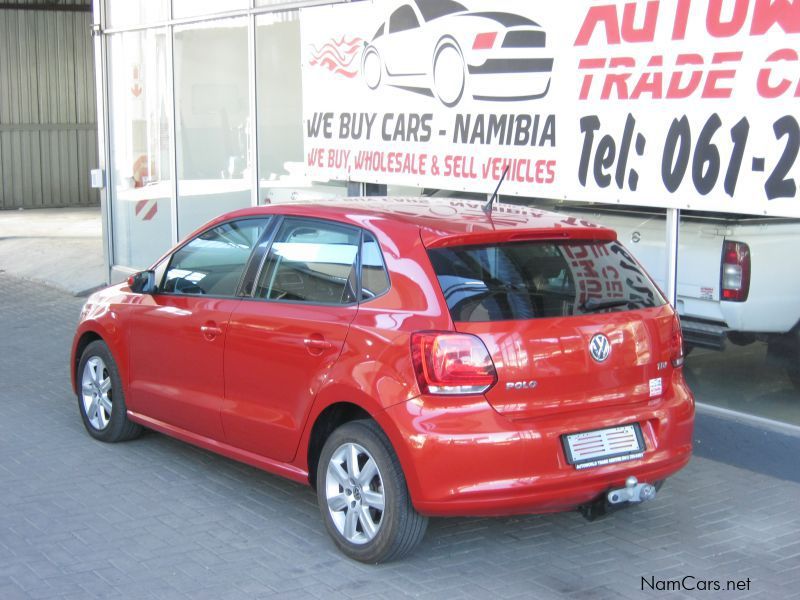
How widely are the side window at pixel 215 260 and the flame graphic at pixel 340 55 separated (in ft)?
12.2

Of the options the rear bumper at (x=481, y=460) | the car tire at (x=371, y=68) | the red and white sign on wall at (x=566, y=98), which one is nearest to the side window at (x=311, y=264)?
the rear bumper at (x=481, y=460)

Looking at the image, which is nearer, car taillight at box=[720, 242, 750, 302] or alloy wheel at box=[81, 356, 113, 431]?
car taillight at box=[720, 242, 750, 302]

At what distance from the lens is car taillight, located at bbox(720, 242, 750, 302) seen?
6.85 metres

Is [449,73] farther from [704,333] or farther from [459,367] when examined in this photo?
[459,367]

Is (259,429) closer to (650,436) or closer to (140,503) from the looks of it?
(140,503)

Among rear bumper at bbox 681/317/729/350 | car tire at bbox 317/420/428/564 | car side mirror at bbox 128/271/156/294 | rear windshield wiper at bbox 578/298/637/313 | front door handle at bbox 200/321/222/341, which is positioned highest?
rear windshield wiper at bbox 578/298/637/313

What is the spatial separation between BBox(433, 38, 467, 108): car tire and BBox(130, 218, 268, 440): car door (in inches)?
116

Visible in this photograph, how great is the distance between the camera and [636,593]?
4828 millimetres

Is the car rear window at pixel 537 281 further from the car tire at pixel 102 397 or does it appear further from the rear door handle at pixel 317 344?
the car tire at pixel 102 397

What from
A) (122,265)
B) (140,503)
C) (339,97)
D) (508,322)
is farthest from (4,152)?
(508,322)

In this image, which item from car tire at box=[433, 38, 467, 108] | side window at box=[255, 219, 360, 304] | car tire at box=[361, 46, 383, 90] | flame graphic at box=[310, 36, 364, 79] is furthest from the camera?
flame graphic at box=[310, 36, 364, 79]

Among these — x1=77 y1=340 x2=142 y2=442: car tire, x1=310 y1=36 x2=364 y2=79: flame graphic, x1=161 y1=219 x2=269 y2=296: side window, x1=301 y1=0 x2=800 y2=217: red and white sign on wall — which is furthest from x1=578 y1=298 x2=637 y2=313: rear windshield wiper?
x1=310 y1=36 x2=364 y2=79: flame graphic

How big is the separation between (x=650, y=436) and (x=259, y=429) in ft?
6.51

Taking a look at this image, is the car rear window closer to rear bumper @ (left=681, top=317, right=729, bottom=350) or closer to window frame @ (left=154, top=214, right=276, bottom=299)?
window frame @ (left=154, top=214, right=276, bottom=299)
